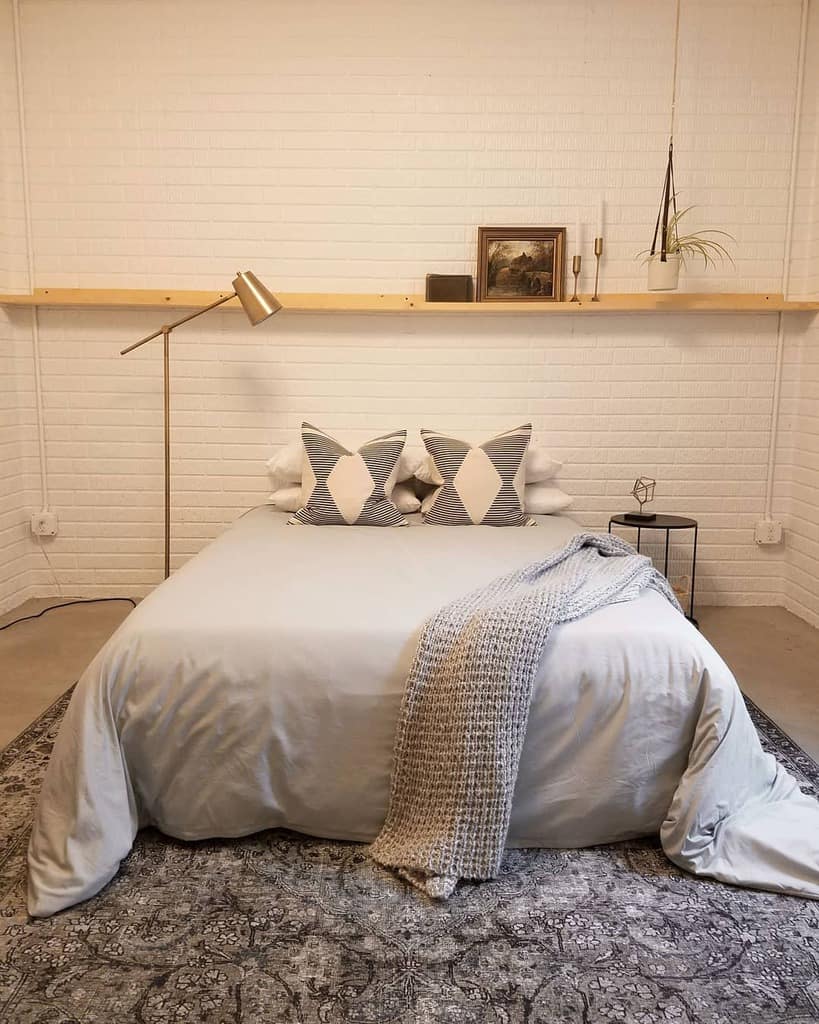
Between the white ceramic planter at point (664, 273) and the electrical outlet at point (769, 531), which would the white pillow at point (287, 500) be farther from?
the electrical outlet at point (769, 531)

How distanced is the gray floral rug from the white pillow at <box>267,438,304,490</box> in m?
1.89

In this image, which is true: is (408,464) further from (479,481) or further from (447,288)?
(447,288)

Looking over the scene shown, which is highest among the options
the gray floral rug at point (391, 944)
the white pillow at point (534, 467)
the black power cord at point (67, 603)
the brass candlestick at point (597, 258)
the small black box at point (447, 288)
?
the brass candlestick at point (597, 258)

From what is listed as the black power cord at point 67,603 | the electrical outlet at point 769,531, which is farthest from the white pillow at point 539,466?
the black power cord at point 67,603

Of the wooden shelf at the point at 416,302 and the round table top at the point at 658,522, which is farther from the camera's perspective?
the wooden shelf at the point at 416,302

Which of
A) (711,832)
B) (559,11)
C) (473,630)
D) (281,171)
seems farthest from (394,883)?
(559,11)

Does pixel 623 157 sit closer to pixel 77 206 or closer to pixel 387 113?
pixel 387 113

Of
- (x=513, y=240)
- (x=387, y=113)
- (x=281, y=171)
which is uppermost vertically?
(x=387, y=113)

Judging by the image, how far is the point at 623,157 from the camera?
3.90m

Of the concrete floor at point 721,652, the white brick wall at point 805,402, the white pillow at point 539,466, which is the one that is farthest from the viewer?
the white brick wall at point 805,402

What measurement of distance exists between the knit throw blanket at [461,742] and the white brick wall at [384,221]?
2.20 m

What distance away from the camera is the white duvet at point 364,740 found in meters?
1.95

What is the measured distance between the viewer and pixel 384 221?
3.95 m

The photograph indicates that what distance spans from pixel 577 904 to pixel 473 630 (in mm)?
624
